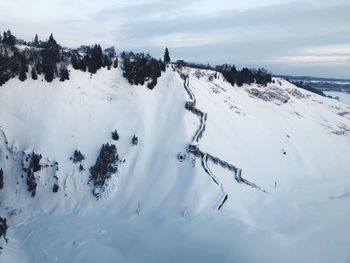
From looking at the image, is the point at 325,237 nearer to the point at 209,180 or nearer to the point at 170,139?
the point at 209,180

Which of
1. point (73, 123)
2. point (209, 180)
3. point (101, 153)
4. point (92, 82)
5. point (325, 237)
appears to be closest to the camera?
point (325, 237)

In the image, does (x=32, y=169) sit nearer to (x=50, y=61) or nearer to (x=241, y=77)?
(x=50, y=61)

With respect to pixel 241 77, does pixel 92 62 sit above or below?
above

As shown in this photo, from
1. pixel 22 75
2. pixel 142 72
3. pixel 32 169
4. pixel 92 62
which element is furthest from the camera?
pixel 142 72

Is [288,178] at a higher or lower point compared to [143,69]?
lower

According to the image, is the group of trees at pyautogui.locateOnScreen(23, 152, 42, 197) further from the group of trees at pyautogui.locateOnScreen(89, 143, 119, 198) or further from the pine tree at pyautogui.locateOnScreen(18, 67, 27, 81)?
the pine tree at pyautogui.locateOnScreen(18, 67, 27, 81)

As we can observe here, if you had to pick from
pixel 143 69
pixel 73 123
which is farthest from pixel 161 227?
pixel 143 69

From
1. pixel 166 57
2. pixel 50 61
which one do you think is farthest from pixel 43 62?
pixel 166 57

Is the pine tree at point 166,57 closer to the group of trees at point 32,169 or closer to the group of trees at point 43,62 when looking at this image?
the group of trees at point 43,62

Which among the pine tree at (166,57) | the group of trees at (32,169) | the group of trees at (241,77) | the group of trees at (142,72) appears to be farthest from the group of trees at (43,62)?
the group of trees at (241,77)
